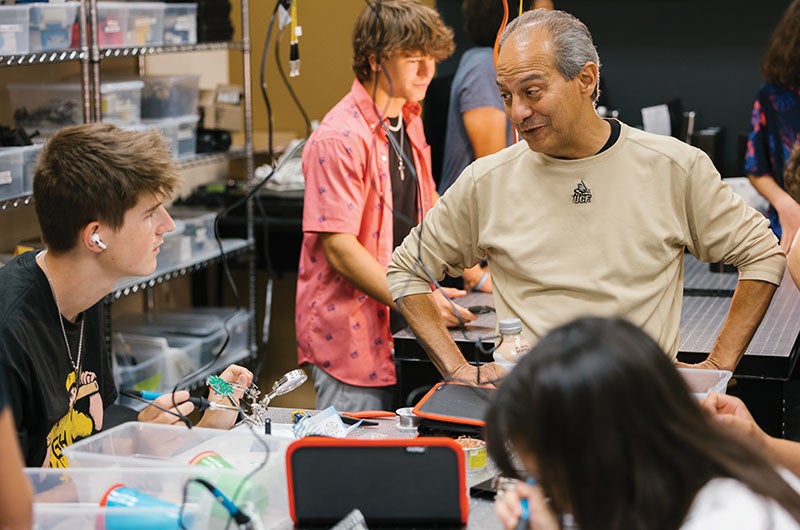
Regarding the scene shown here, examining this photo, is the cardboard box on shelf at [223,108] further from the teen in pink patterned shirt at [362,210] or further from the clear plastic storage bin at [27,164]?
the teen in pink patterned shirt at [362,210]

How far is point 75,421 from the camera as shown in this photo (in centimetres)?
205

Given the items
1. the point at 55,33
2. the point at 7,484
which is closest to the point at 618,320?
the point at 7,484

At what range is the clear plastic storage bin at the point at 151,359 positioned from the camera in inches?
149

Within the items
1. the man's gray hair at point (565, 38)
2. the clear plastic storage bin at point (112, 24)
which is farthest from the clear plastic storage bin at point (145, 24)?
the man's gray hair at point (565, 38)

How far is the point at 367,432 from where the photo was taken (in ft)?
6.37

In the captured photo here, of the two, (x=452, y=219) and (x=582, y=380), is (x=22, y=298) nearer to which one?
(x=452, y=219)

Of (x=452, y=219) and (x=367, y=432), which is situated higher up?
(x=452, y=219)

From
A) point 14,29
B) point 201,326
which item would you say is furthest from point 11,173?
point 201,326

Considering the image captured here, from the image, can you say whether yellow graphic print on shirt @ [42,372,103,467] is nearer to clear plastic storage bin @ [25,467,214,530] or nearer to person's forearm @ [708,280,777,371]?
clear plastic storage bin @ [25,467,214,530]

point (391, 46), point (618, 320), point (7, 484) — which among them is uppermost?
point (391, 46)

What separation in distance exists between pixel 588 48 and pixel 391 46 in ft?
2.63

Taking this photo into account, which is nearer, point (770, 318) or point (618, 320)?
point (618, 320)

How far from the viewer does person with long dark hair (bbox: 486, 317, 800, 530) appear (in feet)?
3.78

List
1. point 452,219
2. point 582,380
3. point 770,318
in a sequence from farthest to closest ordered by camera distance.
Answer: point 770,318 < point 452,219 < point 582,380
